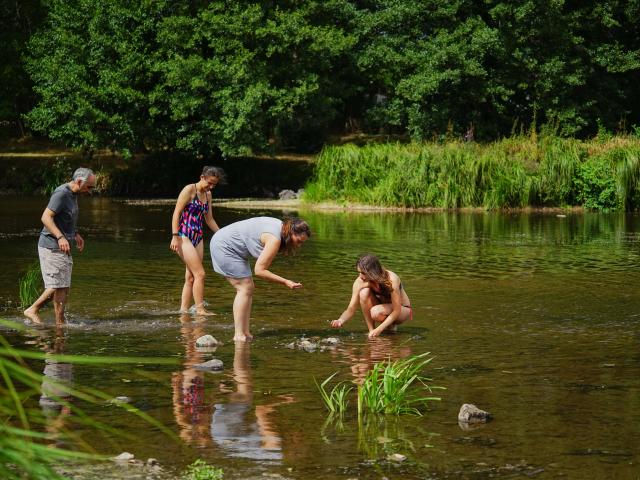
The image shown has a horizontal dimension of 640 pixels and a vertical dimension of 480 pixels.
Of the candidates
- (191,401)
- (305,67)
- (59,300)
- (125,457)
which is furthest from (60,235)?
(305,67)

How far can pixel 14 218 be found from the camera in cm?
3212

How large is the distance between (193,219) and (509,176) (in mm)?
23099

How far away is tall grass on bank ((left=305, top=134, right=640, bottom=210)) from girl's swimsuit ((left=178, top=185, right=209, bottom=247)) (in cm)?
2227

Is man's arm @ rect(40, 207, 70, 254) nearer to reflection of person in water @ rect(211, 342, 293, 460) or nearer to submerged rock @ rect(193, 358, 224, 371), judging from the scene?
submerged rock @ rect(193, 358, 224, 371)

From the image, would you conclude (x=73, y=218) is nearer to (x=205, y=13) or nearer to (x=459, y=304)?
(x=459, y=304)

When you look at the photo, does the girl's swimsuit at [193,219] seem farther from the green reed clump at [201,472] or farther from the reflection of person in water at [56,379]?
the green reed clump at [201,472]

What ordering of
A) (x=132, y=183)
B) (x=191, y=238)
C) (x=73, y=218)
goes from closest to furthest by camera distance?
(x=73, y=218) < (x=191, y=238) < (x=132, y=183)

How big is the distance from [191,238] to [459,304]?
12.6ft

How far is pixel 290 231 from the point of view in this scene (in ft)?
36.0

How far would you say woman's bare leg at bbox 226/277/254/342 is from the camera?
11.6 meters

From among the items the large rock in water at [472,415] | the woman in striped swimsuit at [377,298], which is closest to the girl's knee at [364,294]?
the woman in striped swimsuit at [377,298]

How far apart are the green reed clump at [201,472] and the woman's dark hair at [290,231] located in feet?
14.0

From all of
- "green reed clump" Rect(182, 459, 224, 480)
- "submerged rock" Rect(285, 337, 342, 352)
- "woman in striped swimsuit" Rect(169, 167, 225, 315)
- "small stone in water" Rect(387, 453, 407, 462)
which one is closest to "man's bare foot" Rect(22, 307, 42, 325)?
"woman in striped swimsuit" Rect(169, 167, 225, 315)

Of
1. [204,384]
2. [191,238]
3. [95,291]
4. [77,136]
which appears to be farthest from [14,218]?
[204,384]
